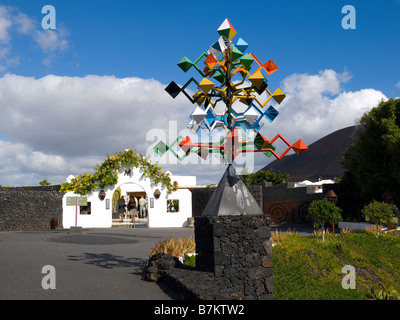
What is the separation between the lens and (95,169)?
1069 inches

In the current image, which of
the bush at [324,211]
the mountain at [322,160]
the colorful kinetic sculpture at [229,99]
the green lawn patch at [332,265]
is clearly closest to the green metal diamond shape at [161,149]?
the colorful kinetic sculpture at [229,99]

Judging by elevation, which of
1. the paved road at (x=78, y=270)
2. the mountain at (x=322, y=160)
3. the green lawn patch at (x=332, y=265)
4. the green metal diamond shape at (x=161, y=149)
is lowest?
the green lawn patch at (x=332, y=265)

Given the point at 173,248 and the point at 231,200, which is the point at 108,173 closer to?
the point at 173,248

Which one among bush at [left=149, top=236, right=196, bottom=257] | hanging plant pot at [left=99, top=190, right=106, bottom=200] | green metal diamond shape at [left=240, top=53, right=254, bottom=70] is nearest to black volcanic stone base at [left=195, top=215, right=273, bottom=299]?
bush at [left=149, top=236, right=196, bottom=257]

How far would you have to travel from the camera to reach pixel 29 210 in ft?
80.5

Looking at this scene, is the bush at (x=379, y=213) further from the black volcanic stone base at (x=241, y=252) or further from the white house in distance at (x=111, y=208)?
the black volcanic stone base at (x=241, y=252)

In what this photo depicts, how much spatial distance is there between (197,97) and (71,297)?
5498mm

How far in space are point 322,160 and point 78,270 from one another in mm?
150336

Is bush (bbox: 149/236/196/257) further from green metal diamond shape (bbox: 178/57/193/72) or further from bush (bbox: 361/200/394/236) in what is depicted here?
bush (bbox: 361/200/394/236)

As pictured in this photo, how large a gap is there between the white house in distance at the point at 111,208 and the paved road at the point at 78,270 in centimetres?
932

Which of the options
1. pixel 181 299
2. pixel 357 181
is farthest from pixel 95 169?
pixel 181 299

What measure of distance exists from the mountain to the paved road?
12560 centimetres

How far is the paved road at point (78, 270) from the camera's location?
7.97m
